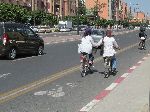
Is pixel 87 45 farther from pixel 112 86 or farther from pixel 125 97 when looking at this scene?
pixel 125 97

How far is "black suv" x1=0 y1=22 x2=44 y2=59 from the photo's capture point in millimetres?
22438

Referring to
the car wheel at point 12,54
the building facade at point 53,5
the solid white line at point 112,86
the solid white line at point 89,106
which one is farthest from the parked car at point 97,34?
the building facade at point 53,5

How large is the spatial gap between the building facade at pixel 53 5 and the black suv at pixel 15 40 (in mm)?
76998

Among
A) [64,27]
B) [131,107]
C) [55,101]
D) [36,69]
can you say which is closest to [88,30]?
[36,69]

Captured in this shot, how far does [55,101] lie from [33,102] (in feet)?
1.62

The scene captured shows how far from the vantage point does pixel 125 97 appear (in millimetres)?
10391

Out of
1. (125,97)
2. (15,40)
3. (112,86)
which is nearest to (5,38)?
(15,40)

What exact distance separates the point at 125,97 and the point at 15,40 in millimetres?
13483

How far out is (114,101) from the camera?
387 inches

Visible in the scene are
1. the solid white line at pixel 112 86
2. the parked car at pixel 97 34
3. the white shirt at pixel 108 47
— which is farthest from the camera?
the parked car at pixel 97 34

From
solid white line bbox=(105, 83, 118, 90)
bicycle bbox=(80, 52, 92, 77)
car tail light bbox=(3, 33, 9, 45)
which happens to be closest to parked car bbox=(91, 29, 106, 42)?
car tail light bbox=(3, 33, 9, 45)

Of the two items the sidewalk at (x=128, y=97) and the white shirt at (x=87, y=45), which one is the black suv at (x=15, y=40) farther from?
the sidewalk at (x=128, y=97)

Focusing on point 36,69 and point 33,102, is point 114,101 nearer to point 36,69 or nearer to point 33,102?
point 33,102

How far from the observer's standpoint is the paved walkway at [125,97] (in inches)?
352
